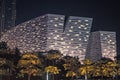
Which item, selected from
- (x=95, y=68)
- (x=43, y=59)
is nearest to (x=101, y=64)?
(x=95, y=68)

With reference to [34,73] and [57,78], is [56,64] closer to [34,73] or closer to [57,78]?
[57,78]

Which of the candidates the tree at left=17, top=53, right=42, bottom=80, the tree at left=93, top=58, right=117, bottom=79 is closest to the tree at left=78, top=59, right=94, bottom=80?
the tree at left=93, top=58, right=117, bottom=79

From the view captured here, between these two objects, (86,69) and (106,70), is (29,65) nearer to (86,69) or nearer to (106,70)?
(86,69)

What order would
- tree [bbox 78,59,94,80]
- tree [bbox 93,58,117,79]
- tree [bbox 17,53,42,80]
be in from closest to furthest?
tree [bbox 17,53,42,80], tree [bbox 78,59,94,80], tree [bbox 93,58,117,79]

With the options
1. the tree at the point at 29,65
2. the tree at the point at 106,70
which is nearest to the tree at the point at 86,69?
the tree at the point at 106,70

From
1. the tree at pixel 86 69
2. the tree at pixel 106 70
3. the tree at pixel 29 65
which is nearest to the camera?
the tree at pixel 29 65

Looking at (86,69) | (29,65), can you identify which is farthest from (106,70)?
(29,65)

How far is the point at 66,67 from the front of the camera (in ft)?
366

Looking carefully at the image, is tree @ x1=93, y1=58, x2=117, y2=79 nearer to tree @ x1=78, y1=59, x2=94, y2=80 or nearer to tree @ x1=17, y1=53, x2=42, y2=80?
tree @ x1=78, y1=59, x2=94, y2=80

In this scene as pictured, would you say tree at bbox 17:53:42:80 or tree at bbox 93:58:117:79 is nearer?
tree at bbox 17:53:42:80

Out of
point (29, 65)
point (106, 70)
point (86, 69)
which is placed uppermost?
point (29, 65)

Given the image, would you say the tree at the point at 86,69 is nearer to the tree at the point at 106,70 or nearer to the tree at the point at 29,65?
the tree at the point at 106,70

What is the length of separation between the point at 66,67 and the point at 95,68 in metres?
12.9

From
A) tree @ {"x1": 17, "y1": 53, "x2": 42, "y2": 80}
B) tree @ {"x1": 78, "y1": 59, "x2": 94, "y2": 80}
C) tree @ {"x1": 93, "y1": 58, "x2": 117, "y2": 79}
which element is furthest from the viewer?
tree @ {"x1": 93, "y1": 58, "x2": 117, "y2": 79}
